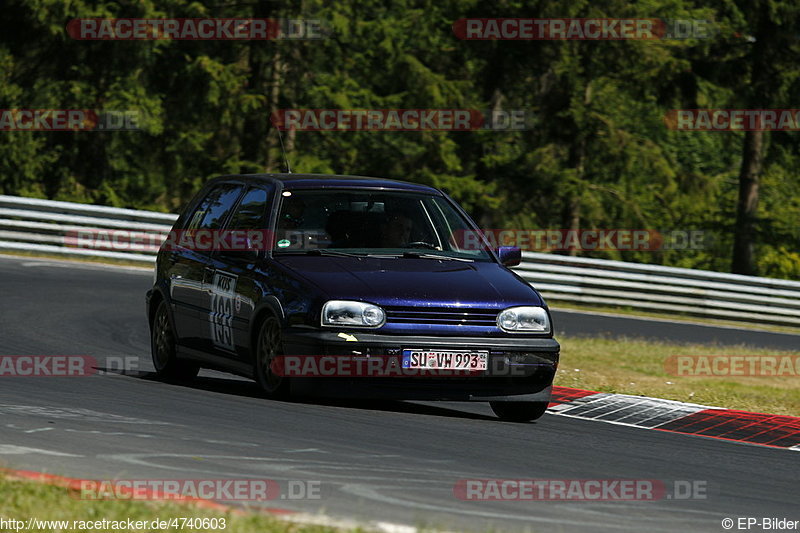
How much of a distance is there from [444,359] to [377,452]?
1.48 meters

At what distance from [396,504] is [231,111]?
96.1ft

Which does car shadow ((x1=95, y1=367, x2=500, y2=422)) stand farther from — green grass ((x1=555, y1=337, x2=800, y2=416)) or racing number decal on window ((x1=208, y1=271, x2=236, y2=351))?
green grass ((x1=555, y1=337, x2=800, y2=416))

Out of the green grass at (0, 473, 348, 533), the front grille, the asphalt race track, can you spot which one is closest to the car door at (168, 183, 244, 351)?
the asphalt race track

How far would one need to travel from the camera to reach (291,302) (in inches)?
355

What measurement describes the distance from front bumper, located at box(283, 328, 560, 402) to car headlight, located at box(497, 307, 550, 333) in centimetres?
7

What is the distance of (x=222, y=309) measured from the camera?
10.0 meters

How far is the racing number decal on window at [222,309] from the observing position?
388 inches

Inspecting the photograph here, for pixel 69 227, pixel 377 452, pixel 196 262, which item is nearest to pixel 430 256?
pixel 196 262

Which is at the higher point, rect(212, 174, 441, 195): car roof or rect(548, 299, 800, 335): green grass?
rect(212, 174, 441, 195): car roof

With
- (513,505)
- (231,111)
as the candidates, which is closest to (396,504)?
(513,505)

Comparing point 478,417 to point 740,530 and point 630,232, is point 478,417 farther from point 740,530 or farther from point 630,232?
point 630,232

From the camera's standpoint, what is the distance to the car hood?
8942mm

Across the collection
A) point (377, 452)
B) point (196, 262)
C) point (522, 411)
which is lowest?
point (522, 411)

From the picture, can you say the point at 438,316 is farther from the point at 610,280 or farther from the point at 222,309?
the point at 610,280
